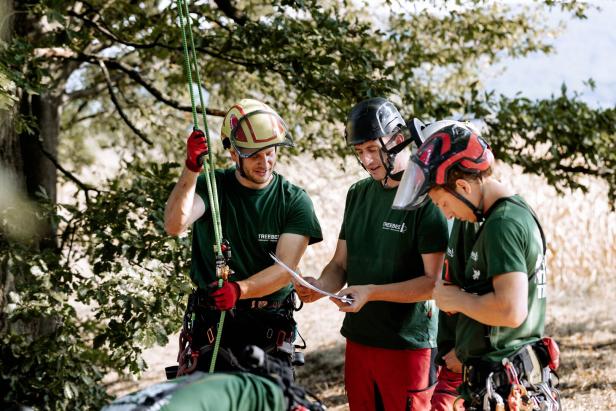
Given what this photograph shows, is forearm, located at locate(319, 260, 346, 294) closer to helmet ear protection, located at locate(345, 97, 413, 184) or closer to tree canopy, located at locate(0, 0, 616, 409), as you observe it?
helmet ear protection, located at locate(345, 97, 413, 184)

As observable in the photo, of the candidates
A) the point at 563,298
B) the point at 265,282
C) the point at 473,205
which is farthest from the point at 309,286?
the point at 563,298

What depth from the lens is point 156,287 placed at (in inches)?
256

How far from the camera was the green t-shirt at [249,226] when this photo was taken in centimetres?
460

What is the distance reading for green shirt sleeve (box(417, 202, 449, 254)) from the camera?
421 centimetres

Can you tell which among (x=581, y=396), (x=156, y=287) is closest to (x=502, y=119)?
(x=581, y=396)

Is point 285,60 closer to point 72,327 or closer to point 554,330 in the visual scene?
point 72,327

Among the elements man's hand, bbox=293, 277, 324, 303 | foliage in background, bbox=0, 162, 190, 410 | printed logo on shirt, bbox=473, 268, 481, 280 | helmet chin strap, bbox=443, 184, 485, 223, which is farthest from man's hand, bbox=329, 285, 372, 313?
foliage in background, bbox=0, 162, 190, 410

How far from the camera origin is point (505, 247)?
3287 millimetres

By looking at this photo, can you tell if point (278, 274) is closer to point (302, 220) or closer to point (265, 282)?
point (265, 282)

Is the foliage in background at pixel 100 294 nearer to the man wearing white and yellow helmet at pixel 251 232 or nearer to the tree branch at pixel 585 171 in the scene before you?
the man wearing white and yellow helmet at pixel 251 232

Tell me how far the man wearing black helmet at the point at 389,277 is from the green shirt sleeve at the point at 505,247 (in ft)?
2.88

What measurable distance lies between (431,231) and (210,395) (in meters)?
1.86

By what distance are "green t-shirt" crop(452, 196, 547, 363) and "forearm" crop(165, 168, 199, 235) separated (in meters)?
1.57

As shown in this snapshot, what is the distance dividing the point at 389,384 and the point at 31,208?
4.31 m
